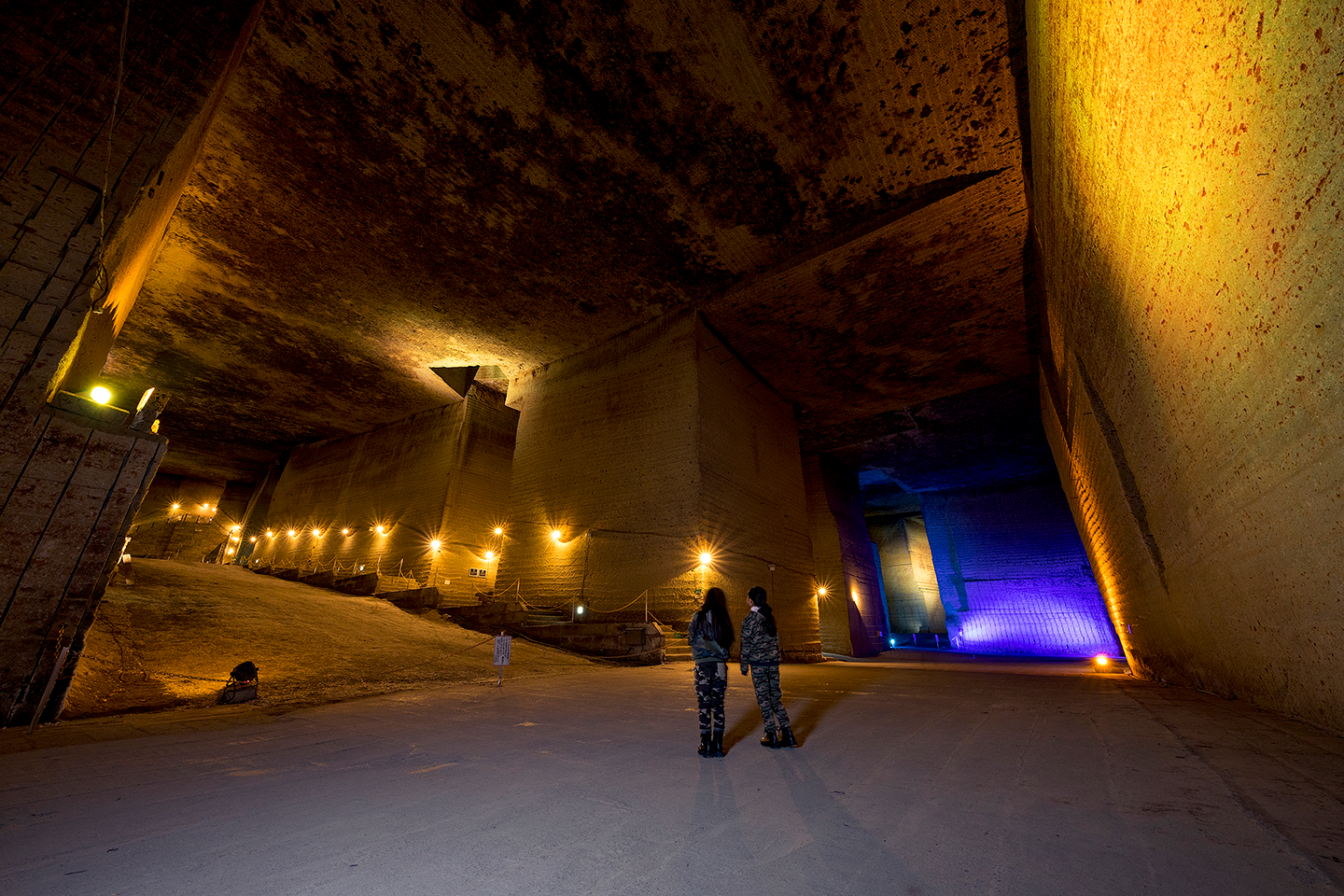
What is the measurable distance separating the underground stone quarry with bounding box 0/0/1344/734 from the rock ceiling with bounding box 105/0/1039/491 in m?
0.07

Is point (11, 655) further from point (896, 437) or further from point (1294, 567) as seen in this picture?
point (896, 437)

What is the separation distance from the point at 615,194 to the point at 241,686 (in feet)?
30.1

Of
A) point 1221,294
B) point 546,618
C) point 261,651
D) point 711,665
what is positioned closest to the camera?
point 1221,294

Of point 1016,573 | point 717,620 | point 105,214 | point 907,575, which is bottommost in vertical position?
point 717,620

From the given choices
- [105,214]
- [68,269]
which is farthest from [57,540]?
[105,214]

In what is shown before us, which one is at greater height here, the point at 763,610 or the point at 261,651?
the point at 763,610

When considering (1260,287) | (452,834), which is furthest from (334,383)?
(1260,287)

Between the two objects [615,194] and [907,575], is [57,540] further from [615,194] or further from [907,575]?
[907,575]

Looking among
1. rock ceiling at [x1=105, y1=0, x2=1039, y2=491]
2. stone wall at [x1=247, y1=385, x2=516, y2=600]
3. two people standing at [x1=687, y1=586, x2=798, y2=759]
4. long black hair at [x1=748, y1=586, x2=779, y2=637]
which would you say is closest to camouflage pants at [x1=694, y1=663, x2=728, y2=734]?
two people standing at [x1=687, y1=586, x2=798, y2=759]

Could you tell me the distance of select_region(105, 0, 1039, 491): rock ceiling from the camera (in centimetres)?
737

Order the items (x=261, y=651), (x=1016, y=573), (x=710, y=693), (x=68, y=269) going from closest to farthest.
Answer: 1. (x=710, y=693)
2. (x=68, y=269)
3. (x=261, y=651)
4. (x=1016, y=573)

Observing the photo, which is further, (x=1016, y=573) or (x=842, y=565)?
(x=1016, y=573)

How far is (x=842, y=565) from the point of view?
18.5 metres

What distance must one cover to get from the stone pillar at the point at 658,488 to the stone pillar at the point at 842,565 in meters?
3.94
